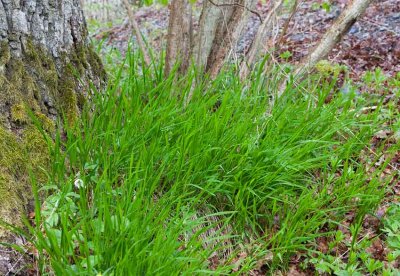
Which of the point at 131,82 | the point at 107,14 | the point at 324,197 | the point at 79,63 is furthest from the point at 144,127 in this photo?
the point at 107,14

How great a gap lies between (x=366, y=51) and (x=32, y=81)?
4069mm

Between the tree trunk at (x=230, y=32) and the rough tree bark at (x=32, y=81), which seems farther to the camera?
the tree trunk at (x=230, y=32)

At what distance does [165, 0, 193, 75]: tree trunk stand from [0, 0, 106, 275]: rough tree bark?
930mm

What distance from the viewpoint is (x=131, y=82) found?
273cm

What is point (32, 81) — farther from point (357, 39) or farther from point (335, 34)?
point (357, 39)

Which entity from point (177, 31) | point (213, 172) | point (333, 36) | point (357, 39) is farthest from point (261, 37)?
point (357, 39)

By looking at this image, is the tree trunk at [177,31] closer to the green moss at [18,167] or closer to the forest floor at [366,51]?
the forest floor at [366,51]

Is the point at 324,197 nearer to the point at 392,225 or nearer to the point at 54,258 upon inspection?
the point at 392,225

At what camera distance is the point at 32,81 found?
2.45 m

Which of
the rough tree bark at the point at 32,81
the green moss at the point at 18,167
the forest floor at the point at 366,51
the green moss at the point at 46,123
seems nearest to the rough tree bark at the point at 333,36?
the forest floor at the point at 366,51

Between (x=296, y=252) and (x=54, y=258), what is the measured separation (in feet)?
4.20

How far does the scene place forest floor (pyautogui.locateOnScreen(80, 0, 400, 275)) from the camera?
257 centimetres

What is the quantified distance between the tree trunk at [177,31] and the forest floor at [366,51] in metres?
0.12

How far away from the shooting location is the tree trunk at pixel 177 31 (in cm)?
367
